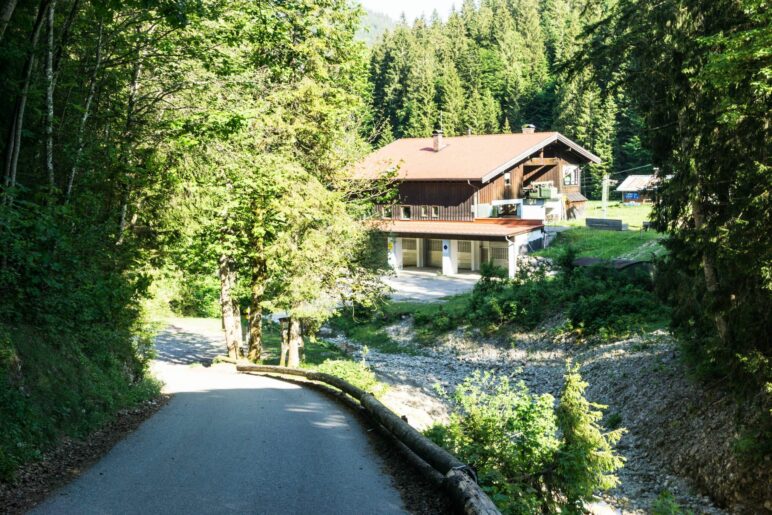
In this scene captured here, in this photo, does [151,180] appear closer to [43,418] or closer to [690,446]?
[43,418]

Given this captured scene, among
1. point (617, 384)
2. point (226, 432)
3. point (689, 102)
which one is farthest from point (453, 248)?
point (226, 432)

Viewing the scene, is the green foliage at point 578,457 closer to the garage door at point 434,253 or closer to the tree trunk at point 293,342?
the tree trunk at point 293,342

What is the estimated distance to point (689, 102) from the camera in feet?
45.5

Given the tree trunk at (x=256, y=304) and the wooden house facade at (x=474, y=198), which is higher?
the wooden house facade at (x=474, y=198)

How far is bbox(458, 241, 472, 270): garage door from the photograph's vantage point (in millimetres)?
44688

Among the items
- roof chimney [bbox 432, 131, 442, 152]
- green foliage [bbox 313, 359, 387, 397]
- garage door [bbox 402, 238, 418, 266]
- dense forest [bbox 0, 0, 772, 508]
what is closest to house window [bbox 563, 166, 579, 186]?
roof chimney [bbox 432, 131, 442, 152]

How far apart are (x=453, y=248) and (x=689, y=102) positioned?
1202 inches

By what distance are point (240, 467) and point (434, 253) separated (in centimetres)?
3968

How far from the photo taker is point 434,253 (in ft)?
155

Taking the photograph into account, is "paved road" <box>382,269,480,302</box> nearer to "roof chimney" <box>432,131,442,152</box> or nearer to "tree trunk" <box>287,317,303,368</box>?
"roof chimney" <box>432,131,442,152</box>

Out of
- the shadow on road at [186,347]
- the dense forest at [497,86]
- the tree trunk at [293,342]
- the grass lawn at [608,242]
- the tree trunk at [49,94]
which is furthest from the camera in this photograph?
the dense forest at [497,86]

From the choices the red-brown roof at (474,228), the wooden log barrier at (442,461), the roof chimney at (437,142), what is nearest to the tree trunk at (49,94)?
the wooden log barrier at (442,461)

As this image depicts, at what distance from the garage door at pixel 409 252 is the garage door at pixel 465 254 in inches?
140

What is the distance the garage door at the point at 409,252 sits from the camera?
1854 inches
